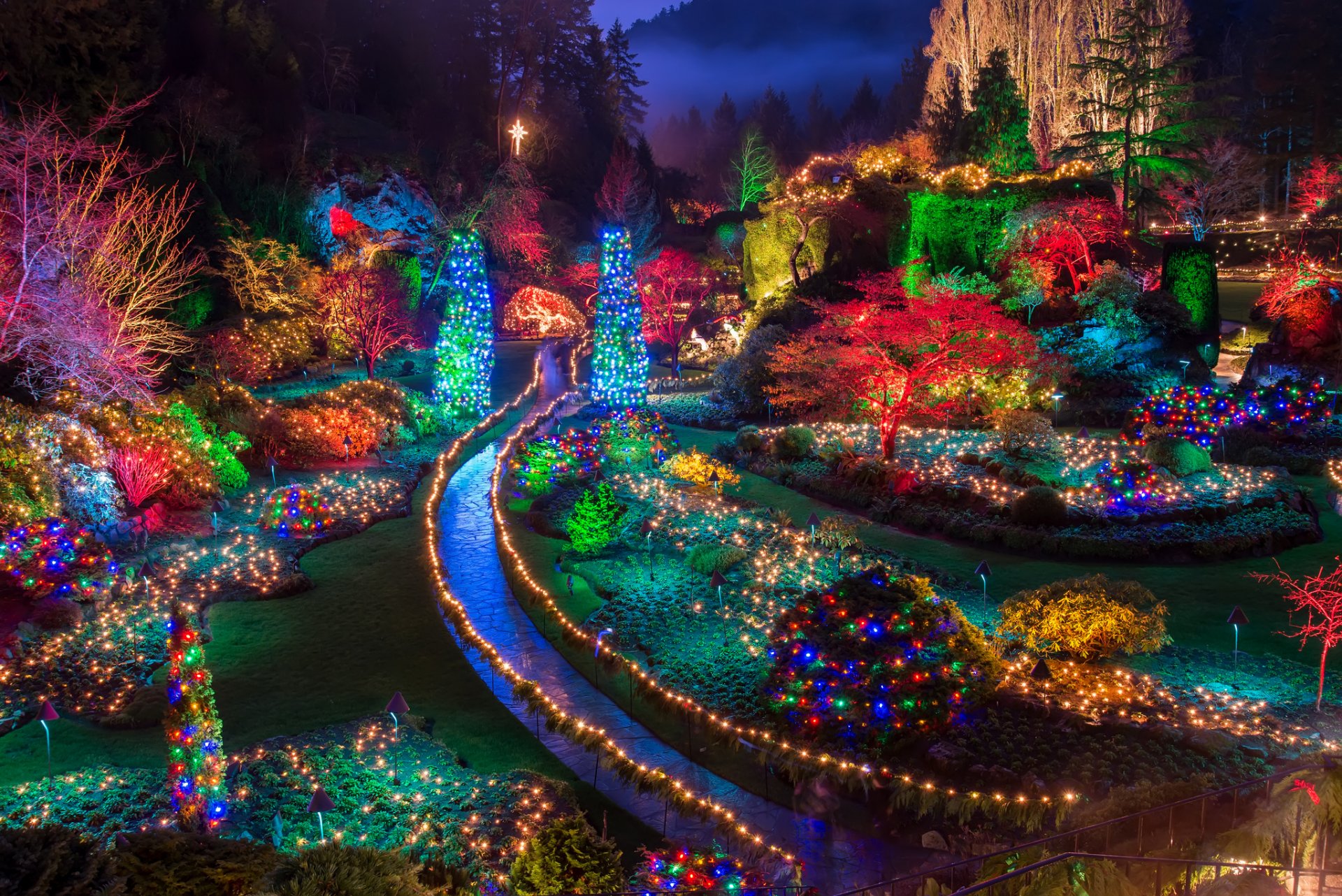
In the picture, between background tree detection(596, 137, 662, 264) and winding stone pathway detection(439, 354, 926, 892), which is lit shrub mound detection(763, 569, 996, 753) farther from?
background tree detection(596, 137, 662, 264)

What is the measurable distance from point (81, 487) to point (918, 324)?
59.1 feet

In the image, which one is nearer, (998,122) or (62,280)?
(62,280)

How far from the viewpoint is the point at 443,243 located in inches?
1699

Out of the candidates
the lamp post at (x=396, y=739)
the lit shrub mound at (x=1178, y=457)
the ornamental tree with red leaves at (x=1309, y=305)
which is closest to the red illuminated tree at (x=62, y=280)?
the lamp post at (x=396, y=739)

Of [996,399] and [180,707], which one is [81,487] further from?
[996,399]

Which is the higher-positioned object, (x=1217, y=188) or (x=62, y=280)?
(x=1217, y=188)

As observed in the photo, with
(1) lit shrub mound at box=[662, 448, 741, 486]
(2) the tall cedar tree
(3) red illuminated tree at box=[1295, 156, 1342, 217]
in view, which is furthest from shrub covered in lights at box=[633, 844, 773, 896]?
(3) red illuminated tree at box=[1295, 156, 1342, 217]

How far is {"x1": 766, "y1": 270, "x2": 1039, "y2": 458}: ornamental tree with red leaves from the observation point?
830 inches

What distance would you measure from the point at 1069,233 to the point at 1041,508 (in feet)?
55.8

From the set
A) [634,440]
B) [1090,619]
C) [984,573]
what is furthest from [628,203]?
[1090,619]

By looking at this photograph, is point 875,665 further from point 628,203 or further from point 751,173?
point 751,173

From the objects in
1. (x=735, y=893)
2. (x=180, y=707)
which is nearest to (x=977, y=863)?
(x=735, y=893)

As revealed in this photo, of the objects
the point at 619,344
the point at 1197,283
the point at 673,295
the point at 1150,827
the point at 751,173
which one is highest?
the point at 751,173

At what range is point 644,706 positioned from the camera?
12.1 m
